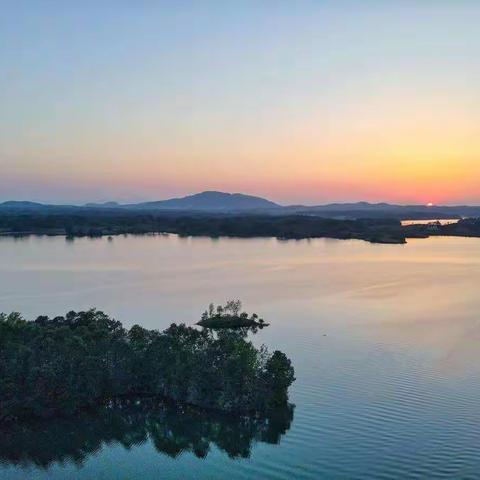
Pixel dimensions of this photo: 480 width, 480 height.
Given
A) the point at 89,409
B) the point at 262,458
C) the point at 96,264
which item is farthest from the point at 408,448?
the point at 96,264

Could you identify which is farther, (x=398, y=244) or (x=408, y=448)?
(x=398, y=244)

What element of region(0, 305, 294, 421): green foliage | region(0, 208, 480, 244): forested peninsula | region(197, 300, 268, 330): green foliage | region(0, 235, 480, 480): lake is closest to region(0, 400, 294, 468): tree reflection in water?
region(0, 235, 480, 480): lake

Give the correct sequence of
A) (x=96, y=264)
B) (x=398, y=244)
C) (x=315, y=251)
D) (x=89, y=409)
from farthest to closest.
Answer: (x=398, y=244)
(x=315, y=251)
(x=96, y=264)
(x=89, y=409)

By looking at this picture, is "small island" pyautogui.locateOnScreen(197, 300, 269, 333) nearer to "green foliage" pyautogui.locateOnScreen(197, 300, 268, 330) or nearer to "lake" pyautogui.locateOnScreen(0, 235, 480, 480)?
"green foliage" pyautogui.locateOnScreen(197, 300, 268, 330)

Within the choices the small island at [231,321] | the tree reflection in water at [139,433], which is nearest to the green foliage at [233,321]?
the small island at [231,321]

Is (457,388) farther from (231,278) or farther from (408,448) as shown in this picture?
(231,278)

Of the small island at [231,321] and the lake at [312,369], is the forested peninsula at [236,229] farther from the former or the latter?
the small island at [231,321]

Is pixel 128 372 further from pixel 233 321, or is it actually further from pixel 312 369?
pixel 233 321
